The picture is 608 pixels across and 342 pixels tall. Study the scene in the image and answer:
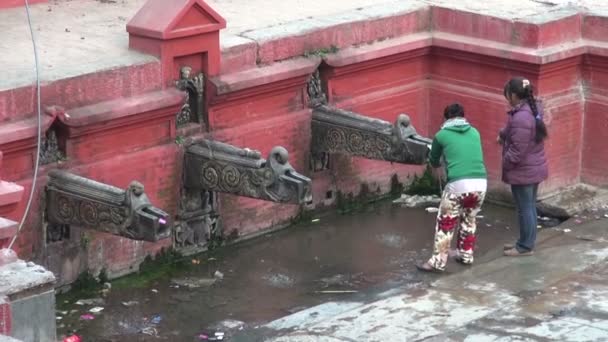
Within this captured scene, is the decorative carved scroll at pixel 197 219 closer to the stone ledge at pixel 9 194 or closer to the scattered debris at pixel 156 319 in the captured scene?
the scattered debris at pixel 156 319

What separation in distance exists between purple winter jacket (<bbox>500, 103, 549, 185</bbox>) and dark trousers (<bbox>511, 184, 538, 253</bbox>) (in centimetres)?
10

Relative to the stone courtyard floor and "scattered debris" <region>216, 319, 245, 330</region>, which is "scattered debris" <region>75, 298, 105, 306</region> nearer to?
"scattered debris" <region>216, 319, 245, 330</region>

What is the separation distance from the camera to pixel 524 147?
35.1 ft

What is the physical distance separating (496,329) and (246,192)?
2.51 m

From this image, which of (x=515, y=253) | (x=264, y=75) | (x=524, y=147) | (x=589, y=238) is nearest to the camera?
(x=524, y=147)

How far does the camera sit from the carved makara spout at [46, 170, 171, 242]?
32.9 ft

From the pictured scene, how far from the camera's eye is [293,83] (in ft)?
40.1

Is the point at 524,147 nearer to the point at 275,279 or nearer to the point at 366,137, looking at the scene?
the point at 366,137

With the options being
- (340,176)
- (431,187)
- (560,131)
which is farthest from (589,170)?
(340,176)

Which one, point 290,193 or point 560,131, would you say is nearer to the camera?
point 290,193

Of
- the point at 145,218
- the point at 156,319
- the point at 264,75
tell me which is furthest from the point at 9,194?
the point at 264,75

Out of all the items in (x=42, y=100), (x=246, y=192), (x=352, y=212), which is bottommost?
(x=352, y=212)

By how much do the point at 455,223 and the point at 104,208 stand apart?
2570 mm

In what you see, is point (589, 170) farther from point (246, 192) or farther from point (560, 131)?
point (246, 192)
